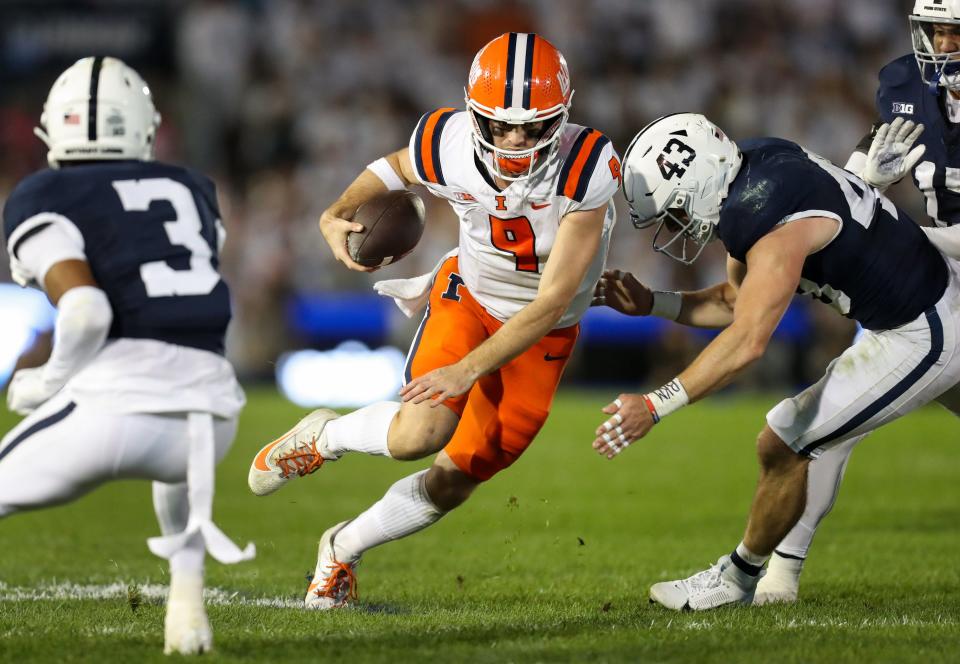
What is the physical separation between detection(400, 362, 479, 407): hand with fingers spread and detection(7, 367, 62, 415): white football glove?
1.03m

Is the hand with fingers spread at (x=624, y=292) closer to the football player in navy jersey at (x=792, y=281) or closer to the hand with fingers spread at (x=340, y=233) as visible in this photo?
the football player in navy jersey at (x=792, y=281)

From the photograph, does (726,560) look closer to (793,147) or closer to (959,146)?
(793,147)

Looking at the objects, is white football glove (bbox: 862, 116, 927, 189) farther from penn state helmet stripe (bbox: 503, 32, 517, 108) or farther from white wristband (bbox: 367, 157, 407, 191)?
white wristband (bbox: 367, 157, 407, 191)

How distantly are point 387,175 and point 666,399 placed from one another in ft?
4.59

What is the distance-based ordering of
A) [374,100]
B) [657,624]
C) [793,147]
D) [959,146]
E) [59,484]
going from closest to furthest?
[59,484]
[657,624]
[793,147]
[959,146]
[374,100]

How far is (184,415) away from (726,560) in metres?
2.04

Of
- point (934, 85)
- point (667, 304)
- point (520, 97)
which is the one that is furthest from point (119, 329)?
point (934, 85)

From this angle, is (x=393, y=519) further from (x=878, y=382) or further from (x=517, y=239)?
(x=878, y=382)

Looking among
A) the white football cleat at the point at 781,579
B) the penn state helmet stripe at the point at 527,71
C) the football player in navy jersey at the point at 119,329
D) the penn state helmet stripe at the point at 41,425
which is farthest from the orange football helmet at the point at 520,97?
the white football cleat at the point at 781,579

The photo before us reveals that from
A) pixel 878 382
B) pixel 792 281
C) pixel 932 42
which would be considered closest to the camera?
pixel 792 281

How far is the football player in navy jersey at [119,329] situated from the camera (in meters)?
3.37

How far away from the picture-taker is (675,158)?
4.34 meters

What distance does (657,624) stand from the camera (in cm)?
419

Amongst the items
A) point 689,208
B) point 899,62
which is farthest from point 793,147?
point 899,62
